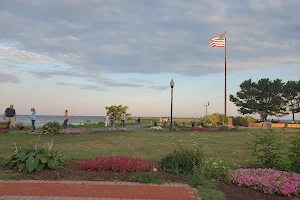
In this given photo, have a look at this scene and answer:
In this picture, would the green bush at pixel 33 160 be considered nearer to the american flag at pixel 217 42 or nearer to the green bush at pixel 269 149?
the green bush at pixel 269 149

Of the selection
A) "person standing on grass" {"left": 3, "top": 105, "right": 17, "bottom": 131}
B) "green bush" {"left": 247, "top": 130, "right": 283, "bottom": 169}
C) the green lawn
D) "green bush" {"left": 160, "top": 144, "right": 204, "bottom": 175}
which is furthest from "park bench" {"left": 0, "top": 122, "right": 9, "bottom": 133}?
"green bush" {"left": 247, "top": 130, "right": 283, "bottom": 169}

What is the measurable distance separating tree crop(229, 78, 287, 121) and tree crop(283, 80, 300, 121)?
0.85 meters

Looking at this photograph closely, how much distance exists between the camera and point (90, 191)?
5168 mm

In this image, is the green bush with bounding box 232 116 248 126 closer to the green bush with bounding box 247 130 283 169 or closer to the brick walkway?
the green bush with bounding box 247 130 283 169

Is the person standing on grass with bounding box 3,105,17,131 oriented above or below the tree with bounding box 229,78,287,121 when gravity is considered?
below

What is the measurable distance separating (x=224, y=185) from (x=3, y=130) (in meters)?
16.0

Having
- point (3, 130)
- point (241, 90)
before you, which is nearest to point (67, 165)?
point (3, 130)

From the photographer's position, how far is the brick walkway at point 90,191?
16.0 ft

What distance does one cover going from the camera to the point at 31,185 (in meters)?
5.53

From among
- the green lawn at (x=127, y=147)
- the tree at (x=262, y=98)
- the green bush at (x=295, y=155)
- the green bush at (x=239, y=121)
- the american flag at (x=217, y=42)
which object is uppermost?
the american flag at (x=217, y=42)

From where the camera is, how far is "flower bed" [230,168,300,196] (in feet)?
17.6

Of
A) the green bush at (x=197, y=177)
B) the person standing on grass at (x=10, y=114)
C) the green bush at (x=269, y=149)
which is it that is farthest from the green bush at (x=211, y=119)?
the green bush at (x=197, y=177)

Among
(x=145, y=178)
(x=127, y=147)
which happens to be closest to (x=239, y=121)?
(x=127, y=147)

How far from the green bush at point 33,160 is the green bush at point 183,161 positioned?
102 inches
